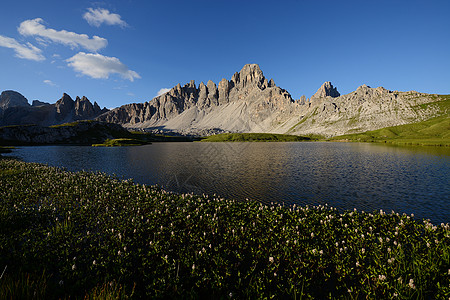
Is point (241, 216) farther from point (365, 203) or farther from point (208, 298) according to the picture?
point (365, 203)

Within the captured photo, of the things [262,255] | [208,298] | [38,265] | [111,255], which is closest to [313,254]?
[262,255]

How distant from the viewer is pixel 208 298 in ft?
28.4

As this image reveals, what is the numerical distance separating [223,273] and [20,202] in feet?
77.2

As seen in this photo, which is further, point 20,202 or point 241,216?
point 20,202

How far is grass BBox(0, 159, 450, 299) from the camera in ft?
28.4

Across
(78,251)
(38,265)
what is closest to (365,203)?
(78,251)

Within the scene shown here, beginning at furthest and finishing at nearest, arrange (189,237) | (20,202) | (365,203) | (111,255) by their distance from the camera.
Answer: (365,203)
(20,202)
(189,237)
(111,255)

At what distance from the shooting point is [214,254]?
1200cm

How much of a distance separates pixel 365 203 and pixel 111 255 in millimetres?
27047

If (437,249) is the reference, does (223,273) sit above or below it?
below

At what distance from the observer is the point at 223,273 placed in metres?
10.2

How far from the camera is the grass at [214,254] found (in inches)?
341

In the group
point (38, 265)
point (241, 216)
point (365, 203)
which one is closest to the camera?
point (38, 265)

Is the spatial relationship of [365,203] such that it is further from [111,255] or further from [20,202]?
[20,202]
